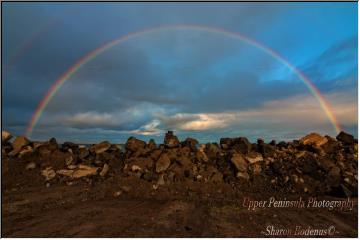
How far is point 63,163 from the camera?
1841cm

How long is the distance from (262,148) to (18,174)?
48.2ft

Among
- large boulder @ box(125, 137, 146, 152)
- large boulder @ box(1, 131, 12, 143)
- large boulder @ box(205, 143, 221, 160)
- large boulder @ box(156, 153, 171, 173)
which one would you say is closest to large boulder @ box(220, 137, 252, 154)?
large boulder @ box(205, 143, 221, 160)

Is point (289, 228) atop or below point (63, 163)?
below

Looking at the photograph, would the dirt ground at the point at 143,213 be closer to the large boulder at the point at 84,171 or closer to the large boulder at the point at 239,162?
the large boulder at the point at 84,171

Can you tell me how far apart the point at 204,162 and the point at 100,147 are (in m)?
7.03

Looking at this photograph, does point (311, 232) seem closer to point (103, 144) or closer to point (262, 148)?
point (262, 148)

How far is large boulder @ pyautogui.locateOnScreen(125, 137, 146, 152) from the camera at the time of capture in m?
19.5

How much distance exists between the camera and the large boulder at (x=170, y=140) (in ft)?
64.7

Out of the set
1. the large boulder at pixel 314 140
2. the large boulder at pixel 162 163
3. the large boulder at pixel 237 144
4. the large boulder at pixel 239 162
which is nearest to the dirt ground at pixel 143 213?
the large boulder at pixel 162 163

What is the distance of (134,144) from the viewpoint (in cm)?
1953

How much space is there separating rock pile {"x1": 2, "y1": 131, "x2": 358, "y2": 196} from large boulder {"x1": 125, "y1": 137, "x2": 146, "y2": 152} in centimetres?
6

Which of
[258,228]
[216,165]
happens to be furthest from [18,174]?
[258,228]

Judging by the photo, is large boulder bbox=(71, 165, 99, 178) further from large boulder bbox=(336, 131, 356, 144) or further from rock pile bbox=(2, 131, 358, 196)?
large boulder bbox=(336, 131, 356, 144)

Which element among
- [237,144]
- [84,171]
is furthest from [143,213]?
[237,144]
